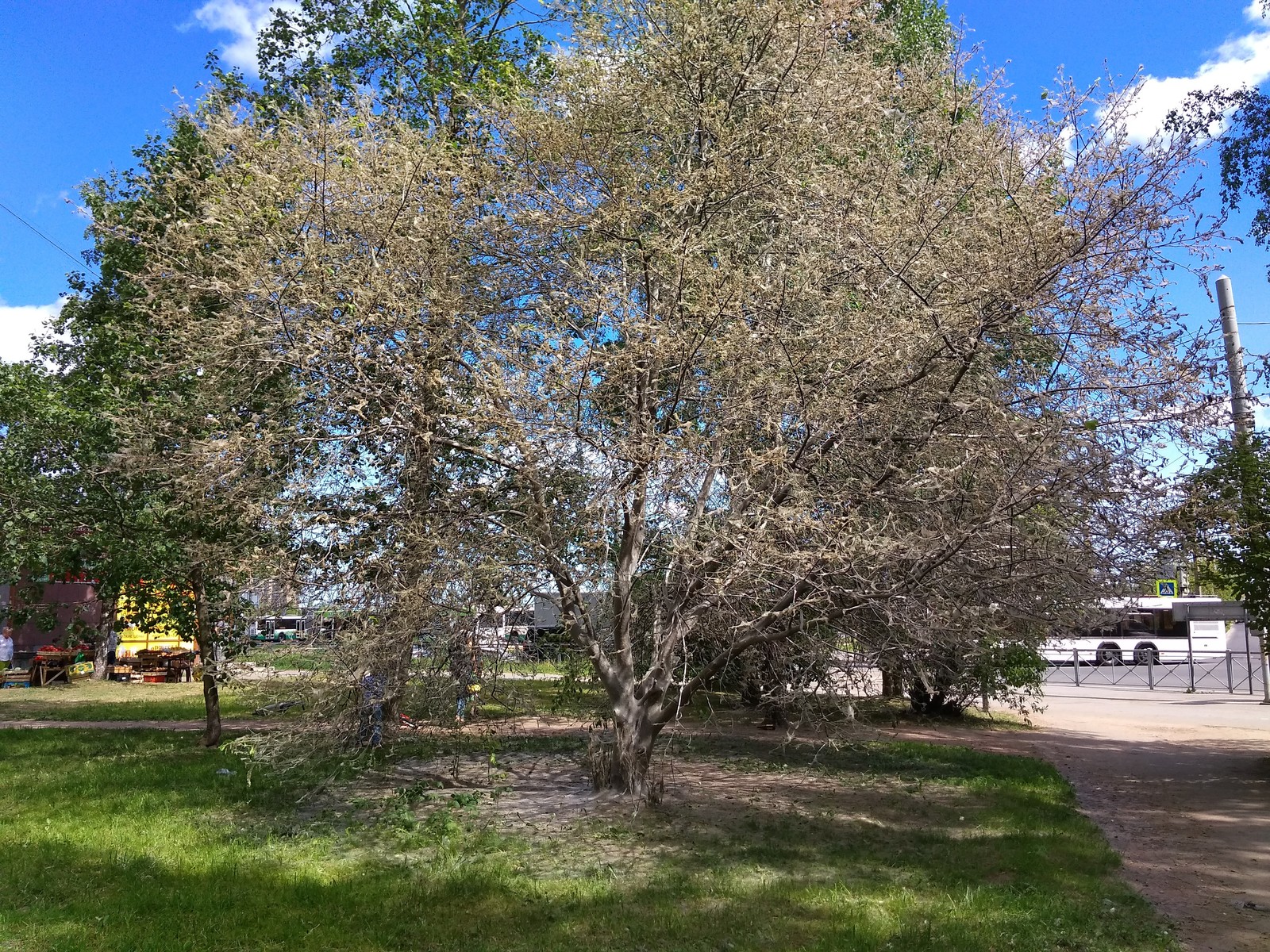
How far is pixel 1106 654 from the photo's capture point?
28.6 meters

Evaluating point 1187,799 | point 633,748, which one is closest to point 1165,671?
point 1187,799

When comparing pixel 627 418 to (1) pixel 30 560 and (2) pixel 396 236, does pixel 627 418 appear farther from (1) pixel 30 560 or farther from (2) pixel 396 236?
(1) pixel 30 560

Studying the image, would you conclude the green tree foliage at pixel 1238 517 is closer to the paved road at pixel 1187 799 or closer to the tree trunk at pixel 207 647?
the paved road at pixel 1187 799

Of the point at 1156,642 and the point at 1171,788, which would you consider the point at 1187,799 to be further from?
the point at 1156,642

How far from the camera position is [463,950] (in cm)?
507

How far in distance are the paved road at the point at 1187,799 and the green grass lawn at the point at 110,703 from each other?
11024 millimetres

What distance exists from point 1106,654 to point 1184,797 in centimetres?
2132

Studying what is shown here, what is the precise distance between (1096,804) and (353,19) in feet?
56.1

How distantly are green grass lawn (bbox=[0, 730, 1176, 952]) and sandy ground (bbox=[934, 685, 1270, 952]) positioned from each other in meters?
0.32

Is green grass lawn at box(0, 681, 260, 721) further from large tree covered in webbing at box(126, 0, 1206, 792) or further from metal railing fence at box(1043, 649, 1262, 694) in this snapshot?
metal railing fence at box(1043, 649, 1262, 694)

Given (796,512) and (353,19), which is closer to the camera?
(796,512)

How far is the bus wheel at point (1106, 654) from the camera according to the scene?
28000mm

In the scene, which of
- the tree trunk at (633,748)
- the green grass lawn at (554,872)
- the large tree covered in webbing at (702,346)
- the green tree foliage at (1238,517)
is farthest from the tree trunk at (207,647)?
the green tree foliage at (1238,517)

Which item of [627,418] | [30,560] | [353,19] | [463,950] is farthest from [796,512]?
[353,19]
